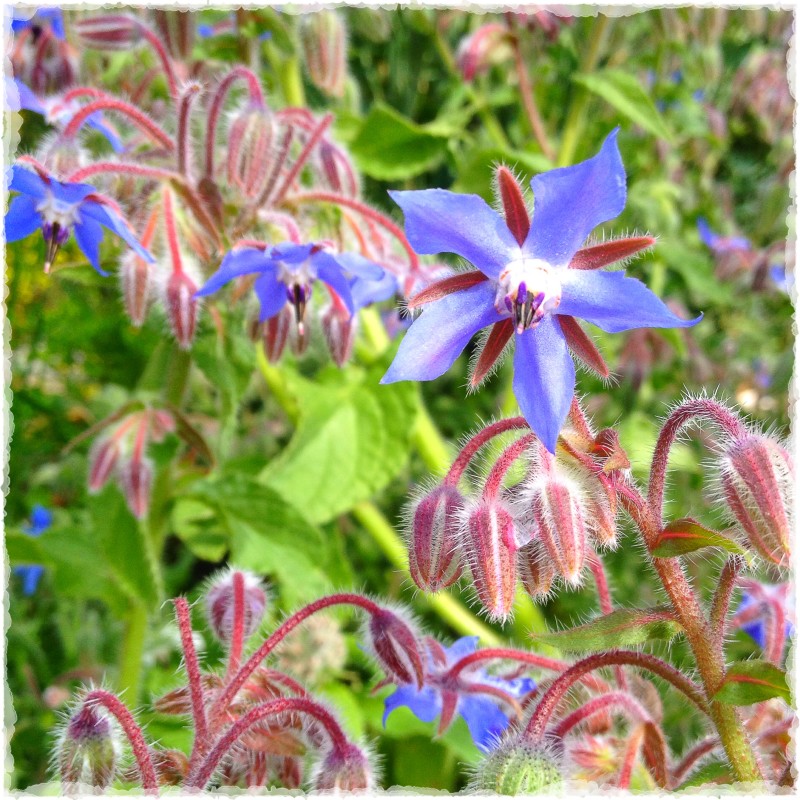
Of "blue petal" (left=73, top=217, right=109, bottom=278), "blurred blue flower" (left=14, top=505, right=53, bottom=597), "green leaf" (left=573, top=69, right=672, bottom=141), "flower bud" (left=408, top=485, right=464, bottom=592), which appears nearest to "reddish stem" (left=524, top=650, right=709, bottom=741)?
"flower bud" (left=408, top=485, right=464, bottom=592)

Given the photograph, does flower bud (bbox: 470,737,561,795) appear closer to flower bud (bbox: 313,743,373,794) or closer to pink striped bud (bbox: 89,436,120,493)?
flower bud (bbox: 313,743,373,794)

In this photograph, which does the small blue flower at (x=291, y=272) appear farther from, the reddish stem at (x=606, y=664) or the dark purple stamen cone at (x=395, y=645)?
the reddish stem at (x=606, y=664)

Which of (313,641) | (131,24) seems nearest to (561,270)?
(313,641)

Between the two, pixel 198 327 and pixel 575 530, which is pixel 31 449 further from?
pixel 575 530

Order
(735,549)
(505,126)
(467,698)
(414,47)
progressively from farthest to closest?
1. (505,126)
2. (414,47)
3. (467,698)
4. (735,549)


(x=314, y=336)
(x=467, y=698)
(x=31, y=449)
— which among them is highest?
(x=314, y=336)
